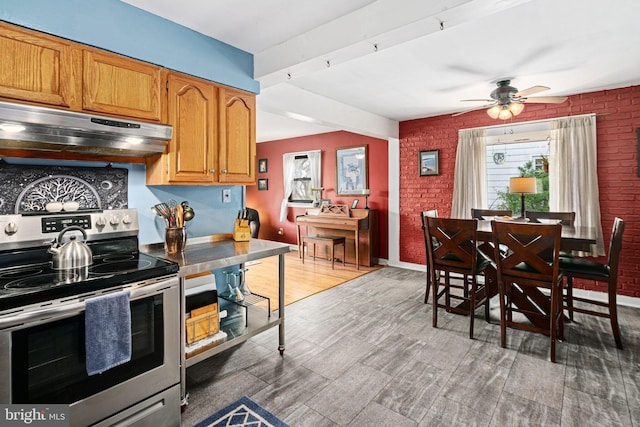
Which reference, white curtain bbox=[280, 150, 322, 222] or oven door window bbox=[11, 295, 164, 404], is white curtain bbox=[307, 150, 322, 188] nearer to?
white curtain bbox=[280, 150, 322, 222]

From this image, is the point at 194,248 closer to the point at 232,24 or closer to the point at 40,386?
the point at 40,386

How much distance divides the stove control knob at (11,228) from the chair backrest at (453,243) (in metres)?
2.94

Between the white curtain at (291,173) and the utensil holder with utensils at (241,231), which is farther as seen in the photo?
the white curtain at (291,173)

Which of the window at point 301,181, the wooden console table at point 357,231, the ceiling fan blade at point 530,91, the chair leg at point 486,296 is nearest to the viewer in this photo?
the ceiling fan blade at point 530,91

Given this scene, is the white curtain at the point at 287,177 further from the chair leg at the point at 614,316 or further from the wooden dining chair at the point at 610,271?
the chair leg at the point at 614,316

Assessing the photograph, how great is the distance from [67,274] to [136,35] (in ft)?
4.99

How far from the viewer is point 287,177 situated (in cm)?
710

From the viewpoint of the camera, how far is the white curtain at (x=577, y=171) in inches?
150

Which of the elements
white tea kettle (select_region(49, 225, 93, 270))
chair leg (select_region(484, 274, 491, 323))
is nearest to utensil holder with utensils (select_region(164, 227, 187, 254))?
white tea kettle (select_region(49, 225, 93, 270))

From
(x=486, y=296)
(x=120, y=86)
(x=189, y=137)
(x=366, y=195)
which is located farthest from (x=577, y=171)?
(x=120, y=86)

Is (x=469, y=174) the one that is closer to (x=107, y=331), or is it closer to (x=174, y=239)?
(x=174, y=239)

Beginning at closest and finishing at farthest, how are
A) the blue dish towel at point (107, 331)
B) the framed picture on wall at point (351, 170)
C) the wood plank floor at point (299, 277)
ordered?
the blue dish towel at point (107, 331), the wood plank floor at point (299, 277), the framed picture on wall at point (351, 170)

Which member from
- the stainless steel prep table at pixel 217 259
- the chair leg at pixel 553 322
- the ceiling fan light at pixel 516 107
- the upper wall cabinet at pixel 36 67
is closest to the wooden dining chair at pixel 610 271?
the chair leg at pixel 553 322

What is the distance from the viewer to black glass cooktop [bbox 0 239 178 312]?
1.35 meters
